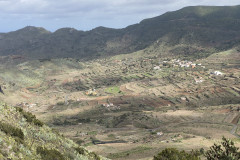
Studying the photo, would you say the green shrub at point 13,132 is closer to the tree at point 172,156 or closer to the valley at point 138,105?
the tree at point 172,156

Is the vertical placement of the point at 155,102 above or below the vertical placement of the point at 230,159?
below

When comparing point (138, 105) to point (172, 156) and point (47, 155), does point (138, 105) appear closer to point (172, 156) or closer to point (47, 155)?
point (172, 156)

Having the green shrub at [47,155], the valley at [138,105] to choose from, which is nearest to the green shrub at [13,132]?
the green shrub at [47,155]

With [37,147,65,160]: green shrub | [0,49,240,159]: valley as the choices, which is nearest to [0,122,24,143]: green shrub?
[37,147,65,160]: green shrub

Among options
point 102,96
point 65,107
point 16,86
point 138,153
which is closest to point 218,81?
point 102,96

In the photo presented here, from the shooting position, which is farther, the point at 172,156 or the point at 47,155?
the point at 172,156

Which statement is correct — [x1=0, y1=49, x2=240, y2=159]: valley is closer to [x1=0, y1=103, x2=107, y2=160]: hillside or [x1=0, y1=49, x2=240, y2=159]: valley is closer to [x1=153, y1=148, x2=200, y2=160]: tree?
[x1=153, y1=148, x2=200, y2=160]: tree

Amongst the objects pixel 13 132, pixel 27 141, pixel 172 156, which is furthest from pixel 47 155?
pixel 172 156

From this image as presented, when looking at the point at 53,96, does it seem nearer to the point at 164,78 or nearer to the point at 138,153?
the point at 164,78

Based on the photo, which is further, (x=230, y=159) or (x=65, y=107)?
(x=65, y=107)
